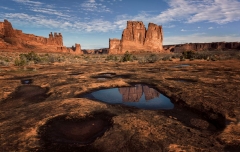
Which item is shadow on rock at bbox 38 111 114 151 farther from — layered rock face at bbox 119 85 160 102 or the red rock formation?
the red rock formation

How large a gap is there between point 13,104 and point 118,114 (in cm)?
492

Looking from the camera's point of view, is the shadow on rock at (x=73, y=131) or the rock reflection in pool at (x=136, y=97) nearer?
the shadow on rock at (x=73, y=131)

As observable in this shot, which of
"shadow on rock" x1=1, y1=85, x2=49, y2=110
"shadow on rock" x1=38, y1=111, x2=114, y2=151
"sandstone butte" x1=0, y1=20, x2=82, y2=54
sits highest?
"sandstone butte" x1=0, y1=20, x2=82, y2=54

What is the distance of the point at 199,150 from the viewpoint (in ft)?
12.0

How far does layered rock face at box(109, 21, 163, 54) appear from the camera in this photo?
370 feet

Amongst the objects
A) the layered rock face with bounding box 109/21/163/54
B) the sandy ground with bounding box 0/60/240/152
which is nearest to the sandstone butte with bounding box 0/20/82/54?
the layered rock face with bounding box 109/21/163/54

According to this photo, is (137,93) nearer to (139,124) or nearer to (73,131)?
(139,124)

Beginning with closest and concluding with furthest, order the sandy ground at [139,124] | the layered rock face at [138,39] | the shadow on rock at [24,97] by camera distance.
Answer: the sandy ground at [139,124], the shadow on rock at [24,97], the layered rock face at [138,39]

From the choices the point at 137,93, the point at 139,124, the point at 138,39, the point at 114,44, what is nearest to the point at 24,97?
the point at 137,93

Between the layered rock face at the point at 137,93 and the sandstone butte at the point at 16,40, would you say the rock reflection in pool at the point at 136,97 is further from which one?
the sandstone butte at the point at 16,40

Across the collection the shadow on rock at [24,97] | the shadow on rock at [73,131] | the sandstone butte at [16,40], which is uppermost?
the sandstone butte at [16,40]

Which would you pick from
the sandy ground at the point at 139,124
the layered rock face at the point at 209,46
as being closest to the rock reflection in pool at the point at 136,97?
the sandy ground at the point at 139,124

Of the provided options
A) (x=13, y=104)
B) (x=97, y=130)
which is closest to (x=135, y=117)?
(x=97, y=130)

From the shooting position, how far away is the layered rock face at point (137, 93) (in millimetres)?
8172
